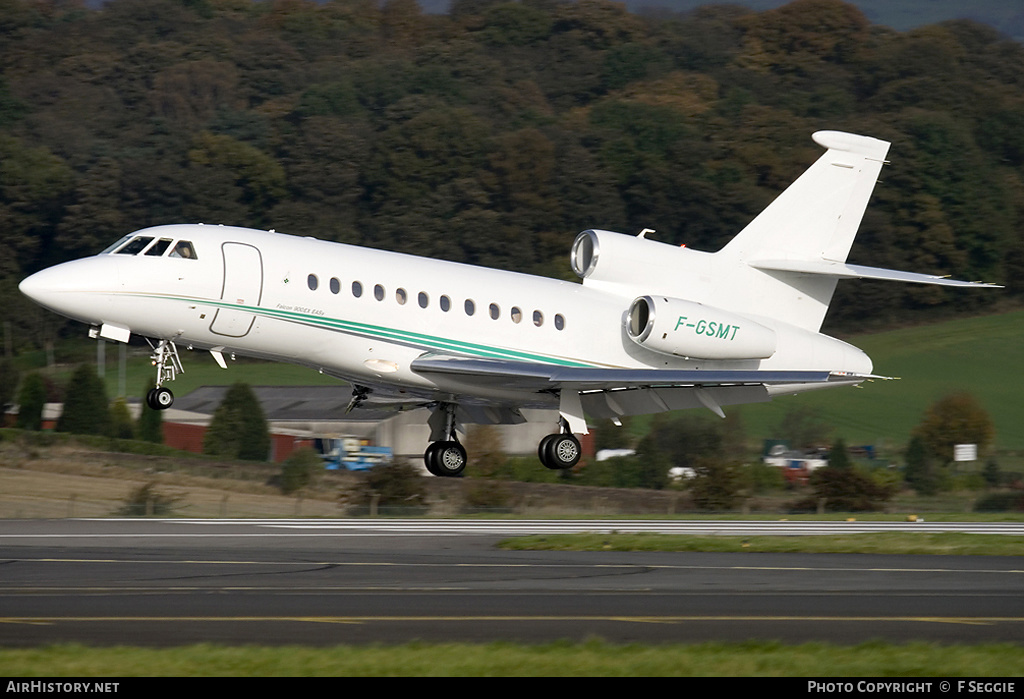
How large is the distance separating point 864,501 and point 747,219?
4561cm

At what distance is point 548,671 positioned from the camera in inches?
372

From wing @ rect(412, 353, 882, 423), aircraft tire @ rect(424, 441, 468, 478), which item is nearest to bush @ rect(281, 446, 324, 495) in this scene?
aircraft tire @ rect(424, 441, 468, 478)

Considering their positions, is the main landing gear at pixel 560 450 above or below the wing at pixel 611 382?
below

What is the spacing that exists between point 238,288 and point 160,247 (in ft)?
4.32

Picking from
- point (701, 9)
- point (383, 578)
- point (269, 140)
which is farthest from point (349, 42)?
point (383, 578)

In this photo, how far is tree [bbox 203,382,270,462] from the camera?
51562mm

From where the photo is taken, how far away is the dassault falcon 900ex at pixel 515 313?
21.0 metres

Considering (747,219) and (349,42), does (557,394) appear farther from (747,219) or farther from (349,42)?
(349,42)

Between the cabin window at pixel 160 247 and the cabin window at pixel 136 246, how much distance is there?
0.10 m

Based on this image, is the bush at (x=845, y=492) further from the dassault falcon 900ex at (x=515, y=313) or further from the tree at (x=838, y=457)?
the dassault falcon 900ex at (x=515, y=313)

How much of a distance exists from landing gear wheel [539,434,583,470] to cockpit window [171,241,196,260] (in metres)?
6.94

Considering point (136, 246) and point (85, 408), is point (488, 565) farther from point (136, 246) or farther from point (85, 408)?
point (85, 408)

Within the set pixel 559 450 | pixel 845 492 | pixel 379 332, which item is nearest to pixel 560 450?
pixel 559 450

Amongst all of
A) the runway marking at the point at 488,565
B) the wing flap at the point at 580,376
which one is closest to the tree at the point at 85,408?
the wing flap at the point at 580,376
